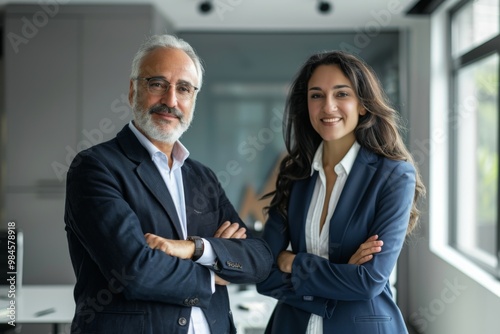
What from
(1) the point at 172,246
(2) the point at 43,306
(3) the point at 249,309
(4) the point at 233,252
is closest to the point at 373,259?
(4) the point at 233,252

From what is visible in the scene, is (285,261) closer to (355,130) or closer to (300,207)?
(300,207)

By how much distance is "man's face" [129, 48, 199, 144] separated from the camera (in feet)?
6.41

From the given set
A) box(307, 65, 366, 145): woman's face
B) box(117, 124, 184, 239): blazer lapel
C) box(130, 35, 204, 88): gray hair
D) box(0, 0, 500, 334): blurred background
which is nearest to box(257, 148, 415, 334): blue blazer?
box(307, 65, 366, 145): woman's face

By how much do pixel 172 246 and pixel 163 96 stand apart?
0.52m

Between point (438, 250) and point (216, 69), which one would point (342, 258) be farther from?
point (216, 69)

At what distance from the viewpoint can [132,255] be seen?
170 cm

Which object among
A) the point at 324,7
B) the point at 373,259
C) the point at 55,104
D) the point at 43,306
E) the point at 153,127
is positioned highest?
the point at 324,7

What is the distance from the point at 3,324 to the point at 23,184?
1993 mm

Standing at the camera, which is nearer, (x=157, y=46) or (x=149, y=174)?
(x=149, y=174)

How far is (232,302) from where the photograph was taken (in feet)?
11.7

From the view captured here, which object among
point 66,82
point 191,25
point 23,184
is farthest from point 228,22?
point 23,184

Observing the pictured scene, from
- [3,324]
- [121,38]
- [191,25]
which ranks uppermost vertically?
[191,25]

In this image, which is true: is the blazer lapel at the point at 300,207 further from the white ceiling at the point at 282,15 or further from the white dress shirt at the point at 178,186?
the white ceiling at the point at 282,15

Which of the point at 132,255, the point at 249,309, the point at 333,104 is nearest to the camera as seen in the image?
the point at 132,255
